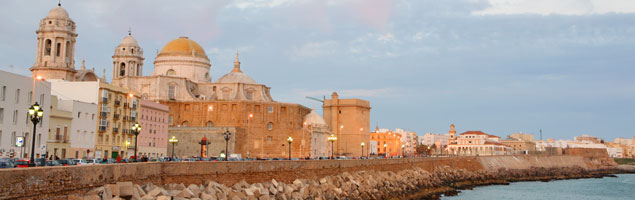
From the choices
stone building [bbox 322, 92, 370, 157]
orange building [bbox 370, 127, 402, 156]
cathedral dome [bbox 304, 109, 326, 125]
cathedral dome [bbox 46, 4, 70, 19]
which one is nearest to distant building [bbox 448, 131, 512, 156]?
orange building [bbox 370, 127, 402, 156]

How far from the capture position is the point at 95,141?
4603 cm

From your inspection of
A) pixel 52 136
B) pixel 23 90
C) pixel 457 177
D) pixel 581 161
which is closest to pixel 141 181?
pixel 23 90

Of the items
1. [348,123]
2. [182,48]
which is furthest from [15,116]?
[348,123]

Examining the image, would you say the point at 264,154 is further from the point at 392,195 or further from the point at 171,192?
the point at 171,192

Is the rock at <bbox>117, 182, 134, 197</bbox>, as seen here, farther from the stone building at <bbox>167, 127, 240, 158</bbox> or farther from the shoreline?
the stone building at <bbox>167, 127, 240, 158</bbox>

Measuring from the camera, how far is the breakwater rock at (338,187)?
19.6 metres

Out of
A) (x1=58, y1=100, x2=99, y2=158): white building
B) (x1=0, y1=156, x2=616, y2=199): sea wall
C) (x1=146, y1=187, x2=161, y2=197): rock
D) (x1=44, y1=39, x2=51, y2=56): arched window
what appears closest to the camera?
(x1=0, y1=156, x2=616, y2=199): sea wall

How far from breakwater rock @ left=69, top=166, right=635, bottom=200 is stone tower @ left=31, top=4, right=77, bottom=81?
35380 mm

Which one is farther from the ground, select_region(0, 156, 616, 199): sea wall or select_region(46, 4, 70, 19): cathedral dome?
select_region(46, 4, 70, 19): cathedral dome

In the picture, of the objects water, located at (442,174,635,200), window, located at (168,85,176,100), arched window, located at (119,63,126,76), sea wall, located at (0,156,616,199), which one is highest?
arched window, located at (119,63,126,76)

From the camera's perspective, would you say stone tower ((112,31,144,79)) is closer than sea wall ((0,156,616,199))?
No

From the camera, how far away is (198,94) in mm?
81312

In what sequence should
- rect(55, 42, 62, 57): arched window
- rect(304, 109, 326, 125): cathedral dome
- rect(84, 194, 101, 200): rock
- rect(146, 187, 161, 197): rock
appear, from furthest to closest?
rect(304, 109, 326, 125): cathedral dome < rect(55, 42, 62, 57): arched window < rect(146, 187, 161, 197): rock < rect(84, 194, 101, 200): rock

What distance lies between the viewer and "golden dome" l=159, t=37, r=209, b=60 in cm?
8155
